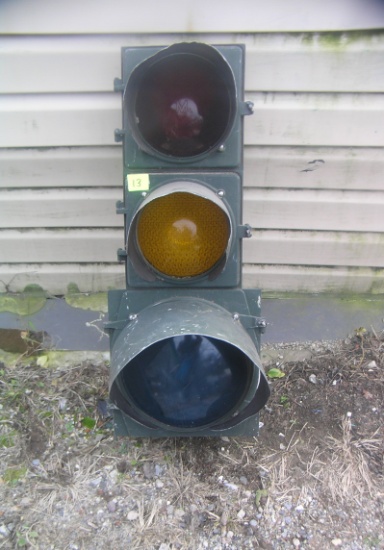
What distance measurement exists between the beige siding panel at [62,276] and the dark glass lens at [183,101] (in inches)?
51.0

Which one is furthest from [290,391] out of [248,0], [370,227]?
[248,0]

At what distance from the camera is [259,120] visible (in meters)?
2.31

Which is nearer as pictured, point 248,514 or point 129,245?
point 129,245

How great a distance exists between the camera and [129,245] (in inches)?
64.6

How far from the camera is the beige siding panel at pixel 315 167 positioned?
7.86ft

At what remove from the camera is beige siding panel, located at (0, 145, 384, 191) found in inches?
94.6

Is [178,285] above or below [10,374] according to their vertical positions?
above

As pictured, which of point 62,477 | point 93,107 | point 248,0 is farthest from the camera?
point 93,107

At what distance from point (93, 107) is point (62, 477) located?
180cm

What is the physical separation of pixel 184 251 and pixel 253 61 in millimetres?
1159

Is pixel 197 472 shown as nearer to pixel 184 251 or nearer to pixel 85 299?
pixel 184 251

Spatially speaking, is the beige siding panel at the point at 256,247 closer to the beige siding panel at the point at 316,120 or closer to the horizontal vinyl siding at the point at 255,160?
the horizontal vinyl siding at the point at 255,160

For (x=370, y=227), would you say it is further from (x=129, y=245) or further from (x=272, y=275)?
(x=129, y=245)

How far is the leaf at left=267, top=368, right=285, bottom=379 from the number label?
50.2 inches
